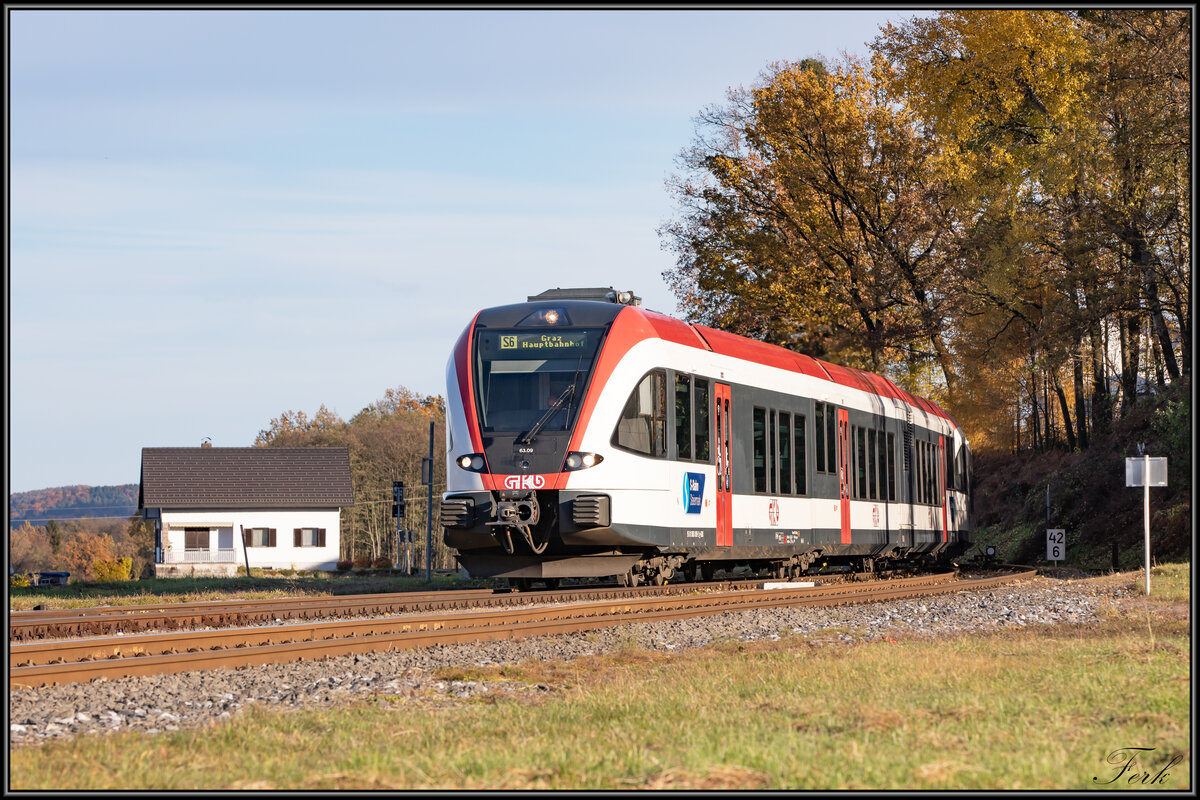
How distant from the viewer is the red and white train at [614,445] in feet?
52.5

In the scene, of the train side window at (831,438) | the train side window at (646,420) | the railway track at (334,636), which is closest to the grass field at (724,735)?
the railway track at (334,636)

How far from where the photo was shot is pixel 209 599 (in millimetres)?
19969

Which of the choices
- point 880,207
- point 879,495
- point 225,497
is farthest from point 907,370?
point 225,497

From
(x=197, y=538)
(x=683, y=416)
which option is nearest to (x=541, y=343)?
(x=683, y=416)

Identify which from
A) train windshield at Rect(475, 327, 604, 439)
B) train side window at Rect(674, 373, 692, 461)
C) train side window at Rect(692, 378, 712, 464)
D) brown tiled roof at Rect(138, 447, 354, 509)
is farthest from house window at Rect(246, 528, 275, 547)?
train windshield at Rect(475, 327, 604, 439)

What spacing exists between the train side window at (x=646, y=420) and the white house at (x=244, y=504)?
51037 mm

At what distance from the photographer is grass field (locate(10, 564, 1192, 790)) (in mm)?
5719

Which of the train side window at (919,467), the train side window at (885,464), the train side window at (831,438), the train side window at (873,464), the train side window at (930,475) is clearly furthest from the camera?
the train side window at (930,475)

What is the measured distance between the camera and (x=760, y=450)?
65.1ft

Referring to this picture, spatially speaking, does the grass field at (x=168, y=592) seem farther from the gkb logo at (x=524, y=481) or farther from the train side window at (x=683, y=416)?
the train side window at (x=683, y=416)

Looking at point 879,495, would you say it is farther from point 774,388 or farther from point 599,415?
point 599,415

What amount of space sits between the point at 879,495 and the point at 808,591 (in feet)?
21.8

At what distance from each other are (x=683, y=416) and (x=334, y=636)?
659 centimetres

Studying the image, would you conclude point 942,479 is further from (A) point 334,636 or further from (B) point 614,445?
(A) point 334,636
